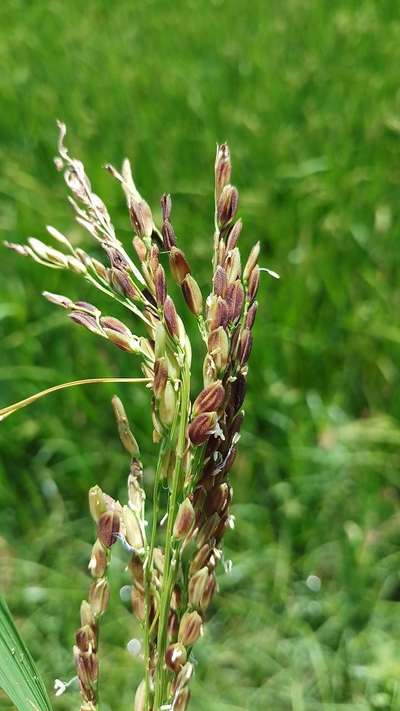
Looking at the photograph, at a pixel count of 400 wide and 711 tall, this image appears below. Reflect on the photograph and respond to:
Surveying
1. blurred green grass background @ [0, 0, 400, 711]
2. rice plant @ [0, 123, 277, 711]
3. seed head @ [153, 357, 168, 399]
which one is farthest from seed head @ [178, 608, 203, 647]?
blurred green grass background @ [0, 0, 400, 711]

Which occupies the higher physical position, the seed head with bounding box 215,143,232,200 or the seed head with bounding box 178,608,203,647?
the seed head with bounding box 215,143,232,200

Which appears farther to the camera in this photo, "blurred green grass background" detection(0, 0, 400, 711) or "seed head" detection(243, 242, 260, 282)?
"blurred green grass background" detection(0, 0, 400, 711)

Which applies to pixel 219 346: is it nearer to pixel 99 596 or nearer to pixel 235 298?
pixel 235 298

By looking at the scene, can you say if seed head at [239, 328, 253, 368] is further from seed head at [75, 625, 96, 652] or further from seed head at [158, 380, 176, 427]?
seed head at [75, 625, 96, 652]

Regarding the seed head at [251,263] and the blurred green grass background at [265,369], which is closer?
the seed head at [251,263]

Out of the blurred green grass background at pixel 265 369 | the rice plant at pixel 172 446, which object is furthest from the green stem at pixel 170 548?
the blurred green grass background at pixel 265 369

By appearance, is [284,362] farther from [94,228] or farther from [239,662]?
[94,228]

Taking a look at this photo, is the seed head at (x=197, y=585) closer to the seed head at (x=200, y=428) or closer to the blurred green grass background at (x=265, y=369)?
the seed head at (x=200, y=428)
